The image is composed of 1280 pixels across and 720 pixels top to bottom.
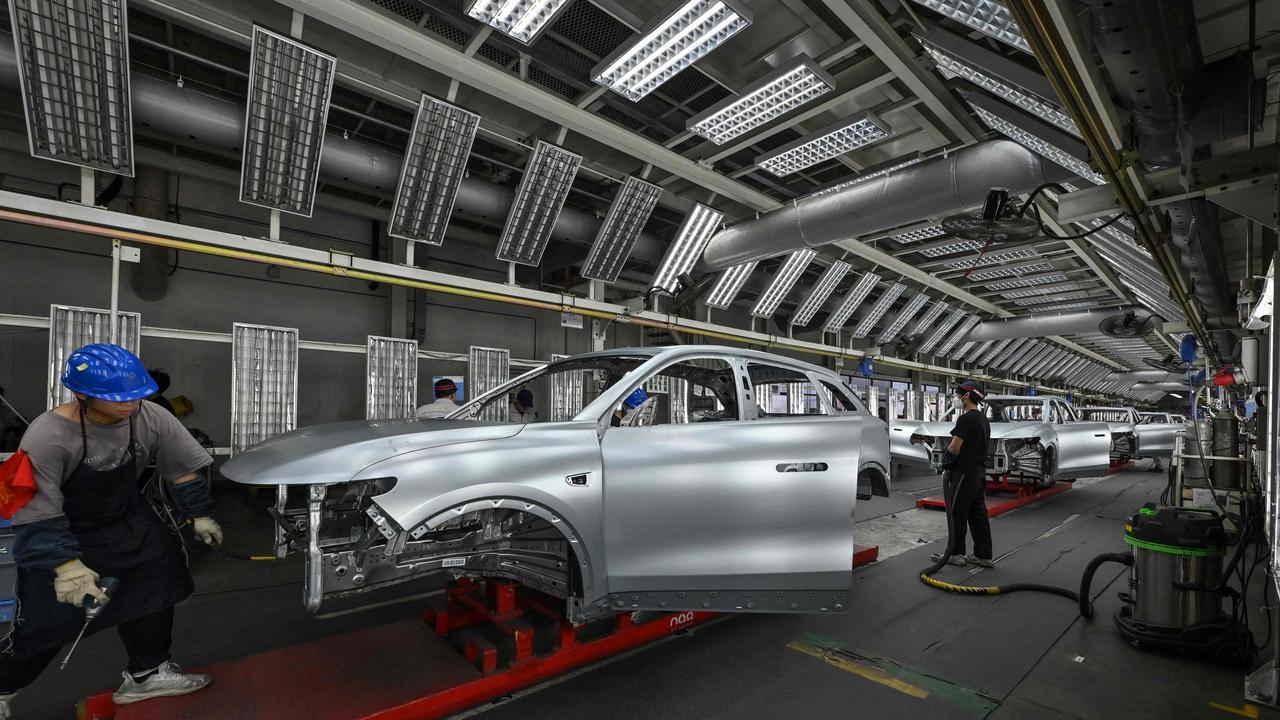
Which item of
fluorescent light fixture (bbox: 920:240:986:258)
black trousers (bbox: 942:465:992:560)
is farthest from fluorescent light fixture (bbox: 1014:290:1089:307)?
black trousers (bbox: 942:465:992:560)

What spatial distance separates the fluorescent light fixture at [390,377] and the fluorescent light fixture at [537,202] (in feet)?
4.81

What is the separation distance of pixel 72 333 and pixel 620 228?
480 centimetres

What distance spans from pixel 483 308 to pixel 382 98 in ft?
11.0

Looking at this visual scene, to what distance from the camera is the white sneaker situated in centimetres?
224

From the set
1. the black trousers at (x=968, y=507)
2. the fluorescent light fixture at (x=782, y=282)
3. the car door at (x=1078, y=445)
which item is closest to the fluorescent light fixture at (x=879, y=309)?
the fluorescent light fixture at (x=782, y=282)

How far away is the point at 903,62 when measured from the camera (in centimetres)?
419

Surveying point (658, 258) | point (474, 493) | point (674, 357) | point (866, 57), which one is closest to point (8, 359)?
point (474, 493)

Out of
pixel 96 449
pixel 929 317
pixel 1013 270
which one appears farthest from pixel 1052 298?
pixel 96 449

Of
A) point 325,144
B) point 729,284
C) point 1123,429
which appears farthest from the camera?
point 1123,429

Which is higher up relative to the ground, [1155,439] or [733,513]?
[733,513]

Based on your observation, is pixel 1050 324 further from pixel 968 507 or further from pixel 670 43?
pixel 670 43

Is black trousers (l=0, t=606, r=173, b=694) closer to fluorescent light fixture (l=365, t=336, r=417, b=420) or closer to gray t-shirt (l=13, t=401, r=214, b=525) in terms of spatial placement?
gray t-shirt (l=13, t=401, r=214, b=525)

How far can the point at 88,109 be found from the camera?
12.1 feet

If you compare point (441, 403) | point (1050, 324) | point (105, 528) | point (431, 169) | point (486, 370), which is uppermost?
point (431, 169)
